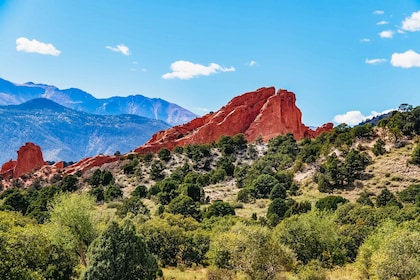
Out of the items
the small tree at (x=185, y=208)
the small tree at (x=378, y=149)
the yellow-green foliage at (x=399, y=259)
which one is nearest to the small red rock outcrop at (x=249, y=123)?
the small tree at (x=378, y=149)

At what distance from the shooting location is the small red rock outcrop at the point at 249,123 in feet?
422

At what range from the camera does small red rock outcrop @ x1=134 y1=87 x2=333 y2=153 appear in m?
129

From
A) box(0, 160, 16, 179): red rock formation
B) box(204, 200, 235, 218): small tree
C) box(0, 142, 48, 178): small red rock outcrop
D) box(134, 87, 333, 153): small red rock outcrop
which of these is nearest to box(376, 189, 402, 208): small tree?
box(204, 200, 235, 218): small tree

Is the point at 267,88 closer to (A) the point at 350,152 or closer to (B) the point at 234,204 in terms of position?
(A) the point at 350,152

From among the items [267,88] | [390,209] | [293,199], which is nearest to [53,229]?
[390,209]

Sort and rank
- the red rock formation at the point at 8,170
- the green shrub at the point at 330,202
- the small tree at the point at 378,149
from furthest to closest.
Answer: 1. the red rock formation at the point at 8,170
2. the small tree at the point at 378,149
3. the green shrub at the point at 330,202

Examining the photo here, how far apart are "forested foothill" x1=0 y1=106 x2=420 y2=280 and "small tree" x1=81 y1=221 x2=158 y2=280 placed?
71mm

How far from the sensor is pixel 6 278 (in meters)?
16.7

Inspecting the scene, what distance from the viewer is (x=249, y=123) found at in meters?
135

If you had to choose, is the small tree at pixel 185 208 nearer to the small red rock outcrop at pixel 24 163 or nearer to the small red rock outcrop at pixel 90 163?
the small red rock outcrop at pixel 90 163

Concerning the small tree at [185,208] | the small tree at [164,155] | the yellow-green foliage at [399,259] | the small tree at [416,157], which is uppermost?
the small tree at [416,157]

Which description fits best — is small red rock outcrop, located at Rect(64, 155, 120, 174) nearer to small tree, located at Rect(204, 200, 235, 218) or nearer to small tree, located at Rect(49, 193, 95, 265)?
small tree, located at Rect(204, 200, 235, 218)

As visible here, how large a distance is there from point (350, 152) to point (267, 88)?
68132 mm

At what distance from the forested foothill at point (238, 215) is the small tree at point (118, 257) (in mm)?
71
